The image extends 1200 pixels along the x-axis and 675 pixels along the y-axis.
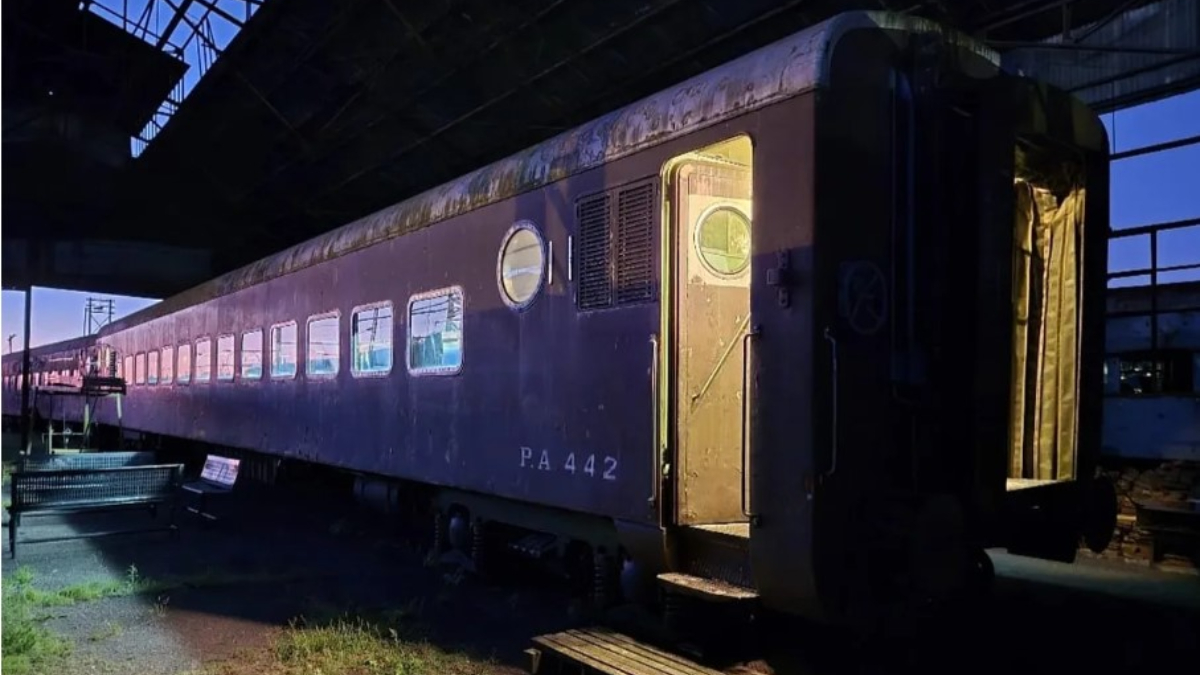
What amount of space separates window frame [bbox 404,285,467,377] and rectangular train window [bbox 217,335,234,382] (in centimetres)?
590

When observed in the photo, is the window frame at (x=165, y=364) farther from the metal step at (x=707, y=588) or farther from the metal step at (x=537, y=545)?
the metal step at (x=707, y=588)

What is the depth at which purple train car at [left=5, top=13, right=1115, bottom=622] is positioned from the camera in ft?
14.3

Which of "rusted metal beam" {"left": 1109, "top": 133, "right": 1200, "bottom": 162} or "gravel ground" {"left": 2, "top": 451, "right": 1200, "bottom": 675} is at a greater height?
"rusted metal beam" {"left": 1109, "top": 133, "right": 1200, "bottom": 162}

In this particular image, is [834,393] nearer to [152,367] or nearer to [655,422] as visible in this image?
[655,422]

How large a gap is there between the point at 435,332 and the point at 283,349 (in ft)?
13.6

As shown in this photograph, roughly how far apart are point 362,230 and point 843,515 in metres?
6.29

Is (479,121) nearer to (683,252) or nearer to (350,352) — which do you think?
(350,352)

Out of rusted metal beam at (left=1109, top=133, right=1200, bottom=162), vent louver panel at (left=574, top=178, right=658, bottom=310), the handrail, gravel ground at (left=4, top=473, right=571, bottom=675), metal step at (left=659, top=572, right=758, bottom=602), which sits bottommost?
gravel ground at (left=4, top=473, right=571, bottom=675)

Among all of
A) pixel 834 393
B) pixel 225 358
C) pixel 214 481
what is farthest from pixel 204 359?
pixel 834 393

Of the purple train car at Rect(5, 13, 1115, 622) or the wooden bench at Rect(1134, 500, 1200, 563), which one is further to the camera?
the wooden bench at Rect(1134, 500, 1200, 563)

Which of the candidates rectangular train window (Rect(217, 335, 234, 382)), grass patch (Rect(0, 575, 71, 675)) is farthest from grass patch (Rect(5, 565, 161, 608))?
rectangular train window (Rect(217, 335, 234, 382))

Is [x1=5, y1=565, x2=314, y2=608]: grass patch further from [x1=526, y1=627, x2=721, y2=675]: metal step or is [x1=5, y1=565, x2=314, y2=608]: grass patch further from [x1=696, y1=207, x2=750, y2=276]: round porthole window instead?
[x1=696, y1=207, x2=750, y2=276]: round porthole window

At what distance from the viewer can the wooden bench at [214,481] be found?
1100cm

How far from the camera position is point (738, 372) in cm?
548
